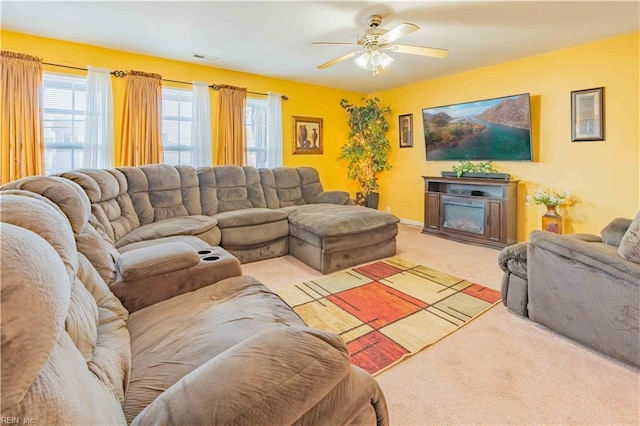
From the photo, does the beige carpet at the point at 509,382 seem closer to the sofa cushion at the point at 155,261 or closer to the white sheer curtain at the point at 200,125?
the sofa cushion at the point at 155,261

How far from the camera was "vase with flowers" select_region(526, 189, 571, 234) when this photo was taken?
3.78 meters

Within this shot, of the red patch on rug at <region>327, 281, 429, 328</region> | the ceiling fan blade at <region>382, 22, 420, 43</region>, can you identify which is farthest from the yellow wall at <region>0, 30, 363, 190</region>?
the red patch on rug at <region>327, 281, 429, 328</region>

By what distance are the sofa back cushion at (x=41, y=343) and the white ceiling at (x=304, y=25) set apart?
2751 millimetres

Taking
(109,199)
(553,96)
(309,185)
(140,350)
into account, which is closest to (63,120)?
(109,199)

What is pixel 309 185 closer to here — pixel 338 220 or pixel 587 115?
pixel 338 220

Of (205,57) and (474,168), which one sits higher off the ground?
(205,57)

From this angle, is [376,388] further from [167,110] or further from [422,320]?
[167,110]

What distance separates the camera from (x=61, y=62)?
140 inches

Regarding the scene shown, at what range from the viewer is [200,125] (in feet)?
14.7

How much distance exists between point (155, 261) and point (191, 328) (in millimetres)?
556

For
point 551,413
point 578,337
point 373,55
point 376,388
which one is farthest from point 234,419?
point 373,55

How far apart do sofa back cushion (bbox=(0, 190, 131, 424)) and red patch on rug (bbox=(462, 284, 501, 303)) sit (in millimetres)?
2571

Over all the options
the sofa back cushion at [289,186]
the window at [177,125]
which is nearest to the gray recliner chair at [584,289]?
the sofa back cushion at [289,186]

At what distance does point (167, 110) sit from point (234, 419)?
4.58m
